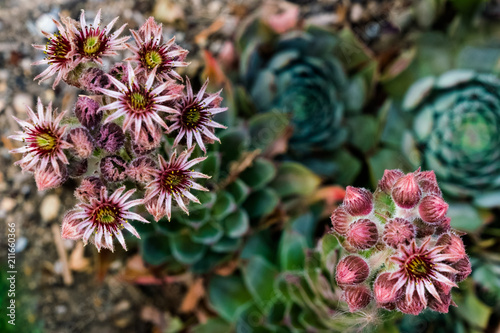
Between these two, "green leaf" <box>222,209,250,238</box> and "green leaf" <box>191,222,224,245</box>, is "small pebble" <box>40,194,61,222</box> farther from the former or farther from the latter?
"green leaf" <box>222,209,250,238</box>

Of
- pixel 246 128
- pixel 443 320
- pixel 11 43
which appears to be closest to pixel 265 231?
pixel 246 128

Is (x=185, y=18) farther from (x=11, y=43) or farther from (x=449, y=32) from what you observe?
(x=449, y=32)

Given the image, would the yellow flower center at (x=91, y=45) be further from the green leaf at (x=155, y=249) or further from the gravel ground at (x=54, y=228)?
the gravel ground at (x=54, y=228)

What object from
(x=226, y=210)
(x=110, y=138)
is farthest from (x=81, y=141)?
(x=226, y=210)

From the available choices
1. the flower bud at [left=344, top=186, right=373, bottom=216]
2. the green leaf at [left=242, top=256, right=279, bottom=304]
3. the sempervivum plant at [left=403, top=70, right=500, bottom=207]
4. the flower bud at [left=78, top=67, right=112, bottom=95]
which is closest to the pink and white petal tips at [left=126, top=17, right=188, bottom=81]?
the flower bud at [left=78, top=67, right=112, bottom=95]

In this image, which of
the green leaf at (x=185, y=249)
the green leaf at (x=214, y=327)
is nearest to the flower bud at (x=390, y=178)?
the green leaf at (x=185, y=249)

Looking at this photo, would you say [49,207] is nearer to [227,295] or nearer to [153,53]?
[227,295]
